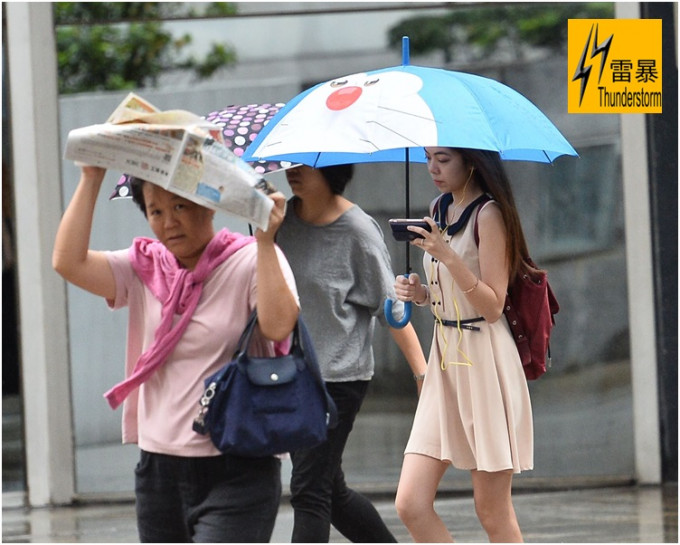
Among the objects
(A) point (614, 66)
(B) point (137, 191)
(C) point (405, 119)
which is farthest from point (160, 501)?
(A) point (614, 66)

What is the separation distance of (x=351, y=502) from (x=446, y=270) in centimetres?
111

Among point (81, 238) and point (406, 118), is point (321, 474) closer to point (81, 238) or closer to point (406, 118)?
point (406, 118)

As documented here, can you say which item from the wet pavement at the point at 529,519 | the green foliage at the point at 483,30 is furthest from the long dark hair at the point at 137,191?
the green foliage at the point at 483,30

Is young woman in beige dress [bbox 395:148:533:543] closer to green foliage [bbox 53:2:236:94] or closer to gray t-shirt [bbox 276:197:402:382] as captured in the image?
gray t-shirt [bbox 276:197:402:382]

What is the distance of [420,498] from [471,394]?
37cm

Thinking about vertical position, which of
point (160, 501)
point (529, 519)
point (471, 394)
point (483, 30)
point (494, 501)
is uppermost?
point (483, 30)

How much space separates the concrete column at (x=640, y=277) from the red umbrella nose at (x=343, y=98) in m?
3.03

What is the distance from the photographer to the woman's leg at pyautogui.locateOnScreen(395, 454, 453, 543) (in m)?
4.26

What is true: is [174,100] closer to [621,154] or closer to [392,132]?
[621,154]

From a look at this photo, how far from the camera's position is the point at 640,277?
7.03 m

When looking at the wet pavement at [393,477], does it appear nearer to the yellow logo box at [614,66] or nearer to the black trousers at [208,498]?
the yellow logo box at [614,66]

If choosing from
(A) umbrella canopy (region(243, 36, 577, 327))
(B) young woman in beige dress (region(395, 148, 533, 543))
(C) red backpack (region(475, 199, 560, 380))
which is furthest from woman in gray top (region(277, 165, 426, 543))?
(C) red backpack (region(475, 199, 560, 380))

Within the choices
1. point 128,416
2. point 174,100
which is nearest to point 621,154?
point 174,100

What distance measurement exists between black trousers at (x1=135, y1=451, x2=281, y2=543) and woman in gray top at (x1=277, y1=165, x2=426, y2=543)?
49.7 inches
